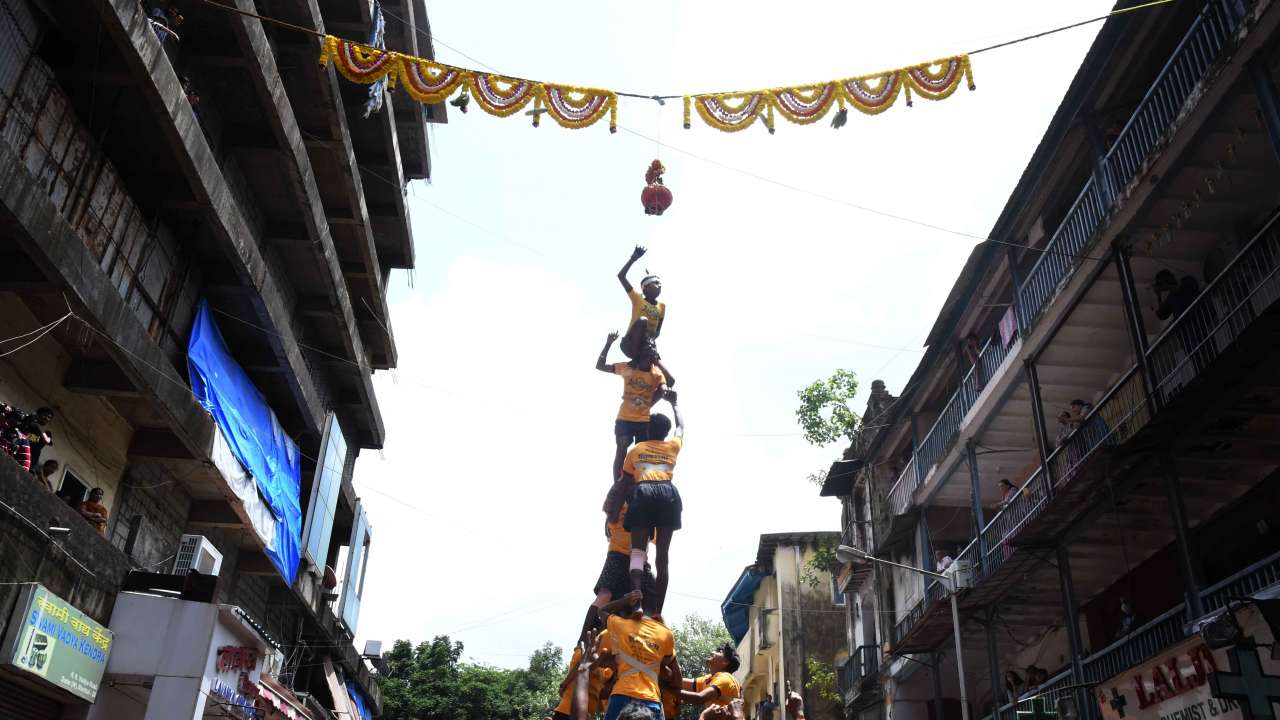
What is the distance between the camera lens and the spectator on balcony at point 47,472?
1226cm

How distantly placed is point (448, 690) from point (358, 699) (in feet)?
26.6

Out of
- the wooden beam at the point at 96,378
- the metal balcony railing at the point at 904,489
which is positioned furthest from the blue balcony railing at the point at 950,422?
the wooden beam at the point at 96,378

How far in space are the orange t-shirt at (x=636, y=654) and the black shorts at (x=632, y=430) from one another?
3398mm

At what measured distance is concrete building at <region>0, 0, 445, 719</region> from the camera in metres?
12.1

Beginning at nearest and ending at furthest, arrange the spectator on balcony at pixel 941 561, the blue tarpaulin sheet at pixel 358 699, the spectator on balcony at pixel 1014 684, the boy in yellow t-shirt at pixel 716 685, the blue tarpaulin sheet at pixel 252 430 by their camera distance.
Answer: the boy in yellow t-shirt at pixel 716 685, the blue tarpaulin sheet at pixel 252 430, the spectator on balcony at pixel 1014 684, the spectator on balcony at pixel 941 561, the blue tarpaulin sheet at pixel 358 699

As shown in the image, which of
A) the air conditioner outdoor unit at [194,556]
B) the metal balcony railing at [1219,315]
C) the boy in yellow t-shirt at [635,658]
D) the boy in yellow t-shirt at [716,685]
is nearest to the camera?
the boy in yellow t-shirt at [635,658]

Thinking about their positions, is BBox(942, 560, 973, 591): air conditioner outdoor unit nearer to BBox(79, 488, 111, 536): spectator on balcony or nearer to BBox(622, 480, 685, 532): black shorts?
BBox(622, 480, 685, 532): black shorts

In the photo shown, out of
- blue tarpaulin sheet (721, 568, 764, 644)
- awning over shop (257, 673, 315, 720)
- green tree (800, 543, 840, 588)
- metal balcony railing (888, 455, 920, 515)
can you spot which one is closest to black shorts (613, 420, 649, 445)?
awning over shop (257, 673, 315, 720)

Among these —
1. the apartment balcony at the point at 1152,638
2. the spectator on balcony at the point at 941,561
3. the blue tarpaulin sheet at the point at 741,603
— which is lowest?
the apartment balcony at the point at 1152,638

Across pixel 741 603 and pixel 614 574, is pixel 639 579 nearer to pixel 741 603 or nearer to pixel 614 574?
pixel 614 574

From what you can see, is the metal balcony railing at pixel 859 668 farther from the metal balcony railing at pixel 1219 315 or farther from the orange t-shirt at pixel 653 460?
the orange t-shirt at pixel 653 460

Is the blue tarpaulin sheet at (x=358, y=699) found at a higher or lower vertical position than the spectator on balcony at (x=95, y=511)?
higher

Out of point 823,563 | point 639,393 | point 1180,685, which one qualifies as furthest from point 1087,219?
point 823,563

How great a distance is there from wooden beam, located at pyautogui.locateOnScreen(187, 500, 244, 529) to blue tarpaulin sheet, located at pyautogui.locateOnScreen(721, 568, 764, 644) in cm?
2675
